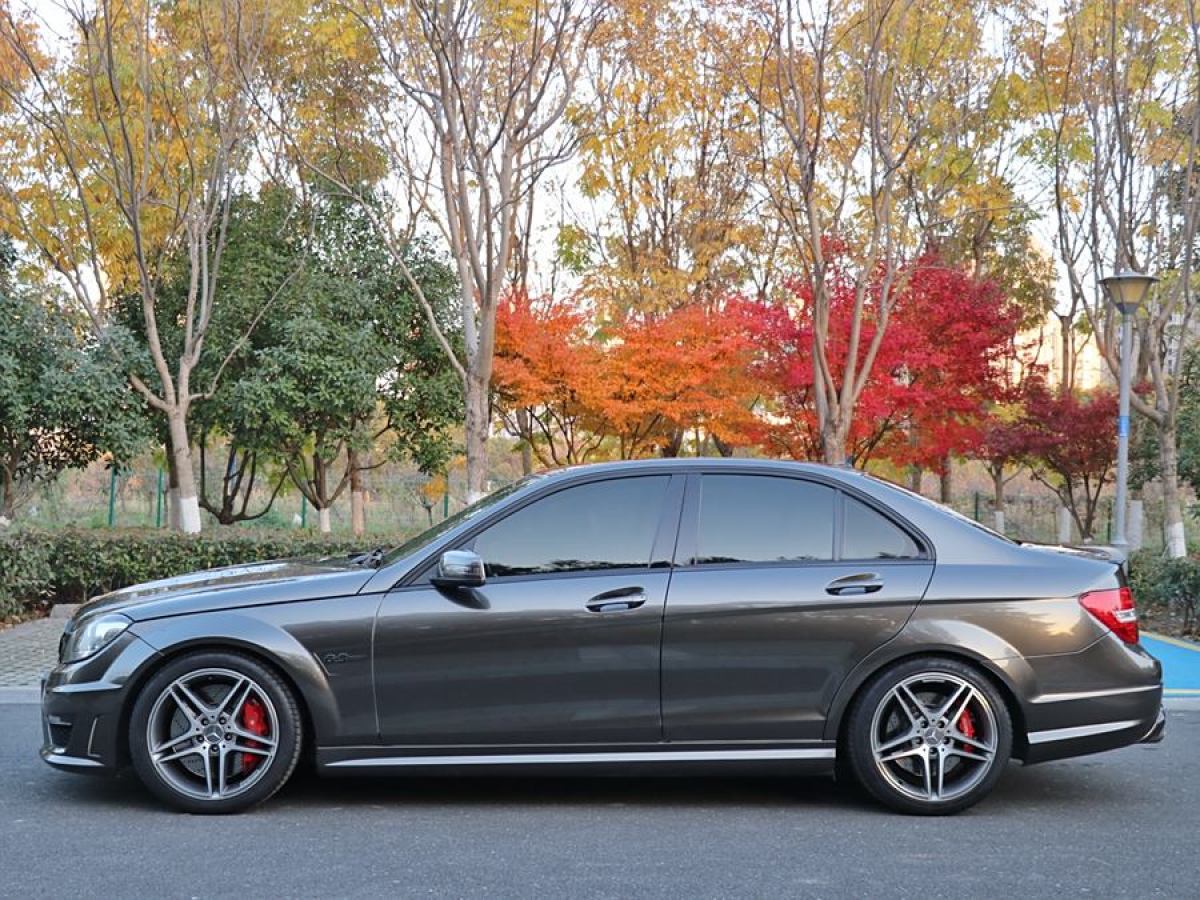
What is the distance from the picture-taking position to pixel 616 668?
5.26m

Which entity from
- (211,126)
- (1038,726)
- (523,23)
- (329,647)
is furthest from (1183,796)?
(211,126)

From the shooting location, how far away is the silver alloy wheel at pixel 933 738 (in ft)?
17.5

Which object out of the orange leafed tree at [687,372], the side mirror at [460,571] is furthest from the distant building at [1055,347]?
the side mirror at [460,571]

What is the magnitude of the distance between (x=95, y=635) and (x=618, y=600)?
222 cm

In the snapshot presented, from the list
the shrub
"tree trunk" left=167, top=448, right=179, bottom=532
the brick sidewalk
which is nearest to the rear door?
the brick sidewalk

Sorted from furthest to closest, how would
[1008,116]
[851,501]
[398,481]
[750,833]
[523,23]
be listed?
[398,481] → [1008,116] → [523,23] → [851,501] → [750,833]

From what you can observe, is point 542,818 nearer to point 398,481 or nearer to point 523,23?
point 523,23

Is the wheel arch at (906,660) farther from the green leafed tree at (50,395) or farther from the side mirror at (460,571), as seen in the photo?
the green leafed tree at (50,395)

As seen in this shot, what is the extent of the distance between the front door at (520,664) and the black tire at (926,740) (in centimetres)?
89

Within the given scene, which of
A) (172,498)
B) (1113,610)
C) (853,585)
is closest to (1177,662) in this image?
(1113,610)

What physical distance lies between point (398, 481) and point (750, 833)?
2617 centimetres

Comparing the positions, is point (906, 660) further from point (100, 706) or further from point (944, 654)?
point (100, 706)

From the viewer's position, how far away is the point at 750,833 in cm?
509

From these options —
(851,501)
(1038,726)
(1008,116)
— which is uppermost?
(1008,116)
